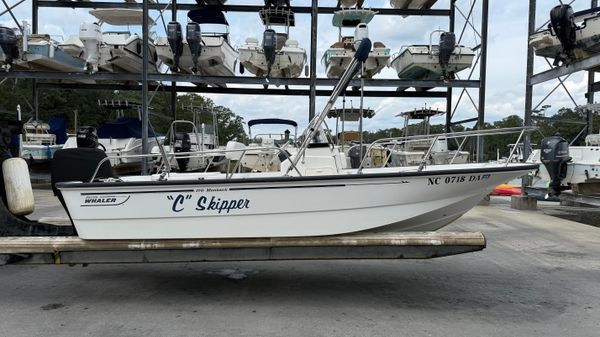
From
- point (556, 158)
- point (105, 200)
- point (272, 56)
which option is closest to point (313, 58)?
point (272, 56)

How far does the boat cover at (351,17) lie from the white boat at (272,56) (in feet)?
7.41

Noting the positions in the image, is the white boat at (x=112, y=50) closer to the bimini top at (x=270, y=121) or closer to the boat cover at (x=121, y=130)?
the boat cover at (x=121, y=130)

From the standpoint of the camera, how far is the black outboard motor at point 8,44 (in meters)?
12.0

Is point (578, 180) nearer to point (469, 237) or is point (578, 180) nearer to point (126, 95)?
point (469, 237)

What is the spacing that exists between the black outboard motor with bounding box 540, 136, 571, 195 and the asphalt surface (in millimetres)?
4462

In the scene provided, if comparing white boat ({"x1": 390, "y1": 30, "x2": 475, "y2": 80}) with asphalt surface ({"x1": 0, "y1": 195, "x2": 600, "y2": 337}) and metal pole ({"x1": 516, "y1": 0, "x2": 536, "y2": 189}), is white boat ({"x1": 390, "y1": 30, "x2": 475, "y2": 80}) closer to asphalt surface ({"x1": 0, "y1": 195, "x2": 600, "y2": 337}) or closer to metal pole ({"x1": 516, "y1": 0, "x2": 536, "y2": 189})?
metal pole ({"x1": 516, "y1": 0, "x2": 536, "y2": 189})

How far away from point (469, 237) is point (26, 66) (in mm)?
13879

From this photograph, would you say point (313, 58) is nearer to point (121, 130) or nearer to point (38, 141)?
point (121, 130)

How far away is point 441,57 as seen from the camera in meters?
12.7

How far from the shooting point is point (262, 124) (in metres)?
7.16

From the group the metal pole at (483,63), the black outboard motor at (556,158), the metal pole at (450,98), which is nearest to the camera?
the black outboard motor at (556,158)

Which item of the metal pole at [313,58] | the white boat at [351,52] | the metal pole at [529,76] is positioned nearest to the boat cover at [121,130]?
the metal pole at [313,58]

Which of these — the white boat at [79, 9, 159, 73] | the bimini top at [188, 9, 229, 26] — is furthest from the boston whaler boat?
the bimini top at [188, 9, 229, 26]

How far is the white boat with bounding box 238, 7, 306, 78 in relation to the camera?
40.5 ft
